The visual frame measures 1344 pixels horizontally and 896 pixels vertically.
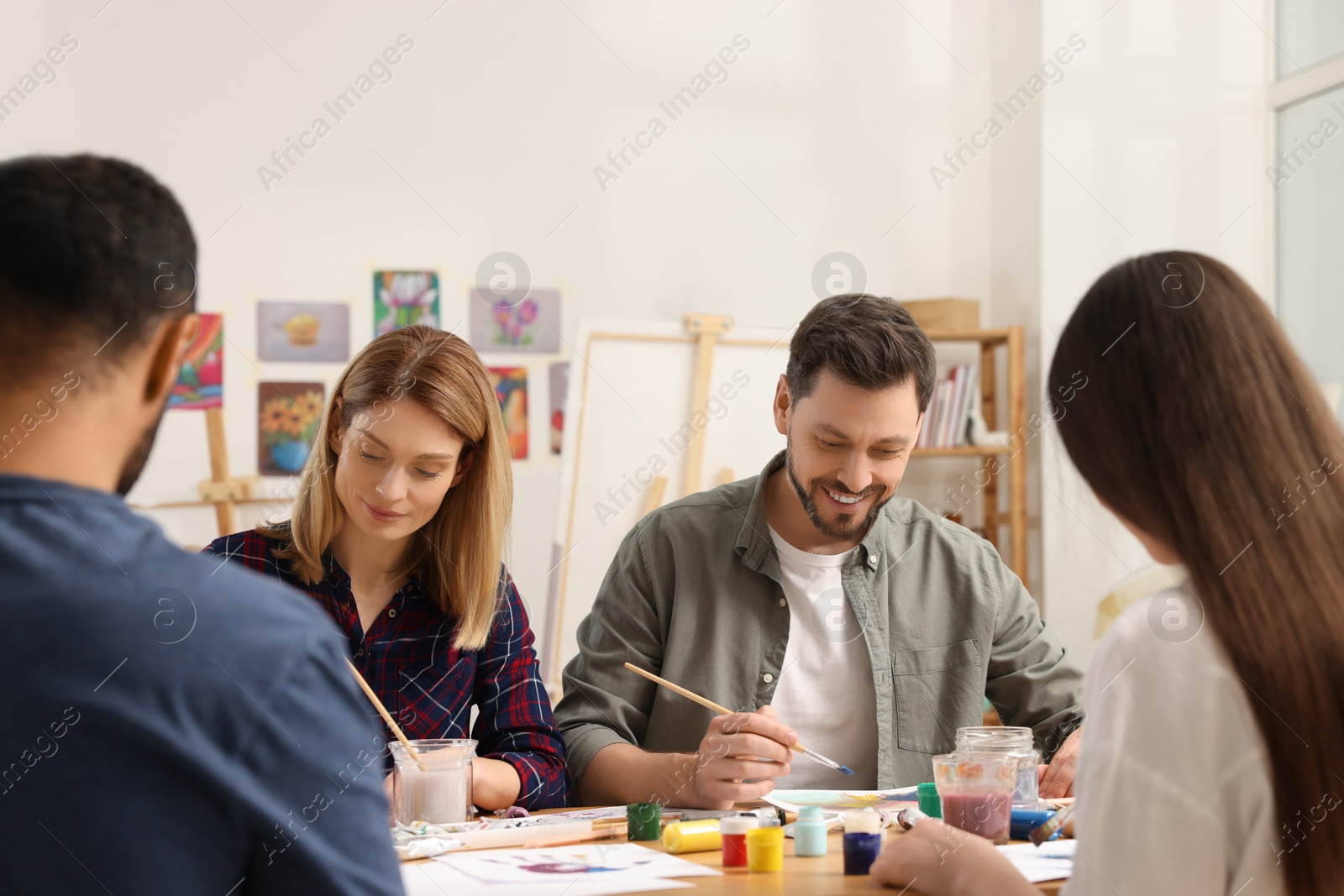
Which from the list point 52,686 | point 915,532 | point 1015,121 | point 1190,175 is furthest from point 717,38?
point 52,686

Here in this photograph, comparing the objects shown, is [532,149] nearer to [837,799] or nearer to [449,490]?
[449,490]

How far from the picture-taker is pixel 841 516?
2.02m

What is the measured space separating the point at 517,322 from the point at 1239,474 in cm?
330

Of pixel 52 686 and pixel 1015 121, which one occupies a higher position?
pixel 1015 121

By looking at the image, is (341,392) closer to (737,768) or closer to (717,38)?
(737,768)

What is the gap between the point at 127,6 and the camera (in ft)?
12.4

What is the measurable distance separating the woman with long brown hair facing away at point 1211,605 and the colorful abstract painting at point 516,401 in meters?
3.13

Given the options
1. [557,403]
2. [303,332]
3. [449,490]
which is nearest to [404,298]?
[303,332]

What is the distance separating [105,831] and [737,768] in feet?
3.26

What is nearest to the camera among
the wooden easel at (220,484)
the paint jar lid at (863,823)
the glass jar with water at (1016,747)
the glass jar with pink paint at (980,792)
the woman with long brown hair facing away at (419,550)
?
the paint jar lid at (863,823)

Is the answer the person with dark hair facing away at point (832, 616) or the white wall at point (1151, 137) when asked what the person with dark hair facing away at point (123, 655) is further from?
the white wall at point (1151, 137)

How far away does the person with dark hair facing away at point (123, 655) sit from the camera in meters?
0.67

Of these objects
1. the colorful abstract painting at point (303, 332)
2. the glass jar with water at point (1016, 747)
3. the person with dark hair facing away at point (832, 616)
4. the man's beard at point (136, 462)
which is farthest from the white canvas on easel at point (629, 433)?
the man's beard at point (136, 462)

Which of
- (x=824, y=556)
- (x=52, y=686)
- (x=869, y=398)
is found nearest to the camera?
(x=52, y=686)
